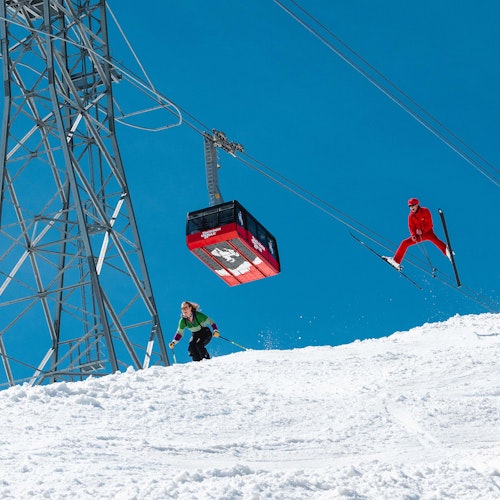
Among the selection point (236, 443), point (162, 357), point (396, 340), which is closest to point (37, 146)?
point (162, 357)

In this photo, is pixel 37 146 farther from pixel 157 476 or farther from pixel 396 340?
pixel 157 476

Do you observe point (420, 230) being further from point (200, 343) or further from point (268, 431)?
point (268, 431)

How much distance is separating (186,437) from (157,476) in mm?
1602

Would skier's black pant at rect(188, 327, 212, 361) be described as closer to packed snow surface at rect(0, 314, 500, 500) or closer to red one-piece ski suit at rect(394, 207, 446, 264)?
packed snow surface at rect(0, 314, 500, 500)

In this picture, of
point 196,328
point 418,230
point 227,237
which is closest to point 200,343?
point 196,328

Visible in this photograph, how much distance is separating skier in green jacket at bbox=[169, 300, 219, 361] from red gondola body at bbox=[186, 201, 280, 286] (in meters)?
4.63

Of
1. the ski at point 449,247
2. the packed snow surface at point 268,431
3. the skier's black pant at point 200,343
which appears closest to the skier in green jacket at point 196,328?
the skier's black pant at point 200,343

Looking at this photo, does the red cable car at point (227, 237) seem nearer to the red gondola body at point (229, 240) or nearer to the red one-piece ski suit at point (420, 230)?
the red gondola body at point (229, 240)

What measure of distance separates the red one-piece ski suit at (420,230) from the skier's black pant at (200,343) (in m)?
5.07

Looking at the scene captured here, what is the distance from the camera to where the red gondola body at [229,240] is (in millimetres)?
20875

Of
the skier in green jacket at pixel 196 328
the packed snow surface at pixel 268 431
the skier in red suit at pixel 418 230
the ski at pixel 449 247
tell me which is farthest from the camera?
the ski at pixel 449 247

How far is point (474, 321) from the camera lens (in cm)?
1647

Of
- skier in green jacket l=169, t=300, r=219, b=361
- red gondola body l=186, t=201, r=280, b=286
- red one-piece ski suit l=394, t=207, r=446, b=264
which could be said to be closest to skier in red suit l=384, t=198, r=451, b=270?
red one-piece ski suit l=394, t=207, r=446, b=264

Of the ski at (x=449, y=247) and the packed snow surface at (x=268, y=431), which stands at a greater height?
the ski at (x=449, y=247)
